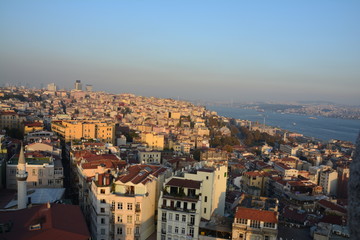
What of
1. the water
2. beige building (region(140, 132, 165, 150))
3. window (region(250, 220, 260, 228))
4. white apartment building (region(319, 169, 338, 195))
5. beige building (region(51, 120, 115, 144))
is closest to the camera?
window (region(250, 220, 260, 228))

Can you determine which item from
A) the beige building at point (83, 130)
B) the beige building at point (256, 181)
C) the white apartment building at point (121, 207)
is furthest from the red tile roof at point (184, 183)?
the beige building at point (83, 130)

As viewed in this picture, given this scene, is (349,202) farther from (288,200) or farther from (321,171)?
(321,171)

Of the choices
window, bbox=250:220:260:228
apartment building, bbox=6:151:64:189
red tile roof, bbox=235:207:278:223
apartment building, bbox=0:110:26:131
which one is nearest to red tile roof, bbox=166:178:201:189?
red tile roof, bbox=235:207:278:223

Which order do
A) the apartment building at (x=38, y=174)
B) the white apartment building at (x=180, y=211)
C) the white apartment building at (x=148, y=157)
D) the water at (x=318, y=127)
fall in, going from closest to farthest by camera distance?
the white apartment building at (x=180, y=211)
the apartment building at (x=38, y=174)
the white apartment building at (x=148, y=157)
the water at (x=318, y=127)

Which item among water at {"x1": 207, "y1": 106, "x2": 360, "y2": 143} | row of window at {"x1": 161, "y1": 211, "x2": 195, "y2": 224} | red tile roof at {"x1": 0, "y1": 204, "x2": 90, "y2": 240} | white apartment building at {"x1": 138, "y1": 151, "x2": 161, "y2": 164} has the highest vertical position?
red tile roof at {"x1": 0, "y1": 204, "x2": 90, "y2": 240}

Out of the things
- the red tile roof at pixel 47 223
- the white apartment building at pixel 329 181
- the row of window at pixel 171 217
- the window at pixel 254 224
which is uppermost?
the red tile roof at pixel 47 223

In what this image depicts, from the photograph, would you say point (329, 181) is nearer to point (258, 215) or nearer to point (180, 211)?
point (258, 215)

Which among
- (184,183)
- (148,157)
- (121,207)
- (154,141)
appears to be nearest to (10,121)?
(154,141)

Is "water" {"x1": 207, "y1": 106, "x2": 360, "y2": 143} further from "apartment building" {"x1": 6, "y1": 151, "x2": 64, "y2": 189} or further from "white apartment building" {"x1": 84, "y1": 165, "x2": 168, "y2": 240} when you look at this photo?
"white apartment building" {"x1": 84, "y1": 165, "x2": 168, "y2": 240}

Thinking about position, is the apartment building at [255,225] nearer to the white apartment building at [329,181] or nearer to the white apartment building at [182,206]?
the white apartment building at [182,206]
